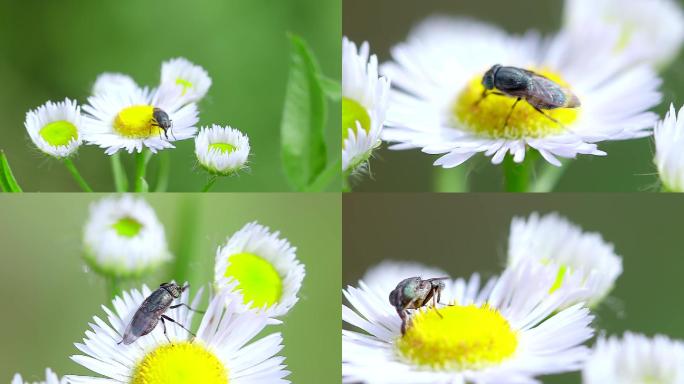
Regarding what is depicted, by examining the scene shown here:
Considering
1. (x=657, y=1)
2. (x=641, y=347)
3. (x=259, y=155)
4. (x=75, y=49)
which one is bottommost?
(x=641, y=347)

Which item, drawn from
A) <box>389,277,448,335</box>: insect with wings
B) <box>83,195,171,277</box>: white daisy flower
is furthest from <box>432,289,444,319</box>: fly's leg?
<box>83,195,171,277</box>: white daisy flower

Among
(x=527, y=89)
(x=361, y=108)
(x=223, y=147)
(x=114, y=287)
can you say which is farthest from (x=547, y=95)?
(x=114, y=287)

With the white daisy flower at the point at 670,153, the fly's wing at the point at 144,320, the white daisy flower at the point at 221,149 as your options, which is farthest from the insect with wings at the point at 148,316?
the white daisy flower at the point at 670,153

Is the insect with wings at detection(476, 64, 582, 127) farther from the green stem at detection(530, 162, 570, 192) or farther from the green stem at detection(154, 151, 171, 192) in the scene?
the green stem at detection(154, 151, 171, 192)

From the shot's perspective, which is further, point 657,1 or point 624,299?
point 657,1

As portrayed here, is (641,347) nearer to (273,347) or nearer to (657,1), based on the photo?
(273,347)

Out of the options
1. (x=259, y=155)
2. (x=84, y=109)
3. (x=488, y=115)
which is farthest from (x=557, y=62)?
(x=84, y=109)

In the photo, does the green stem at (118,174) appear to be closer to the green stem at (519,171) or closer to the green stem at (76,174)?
the green stem at (76,174)
